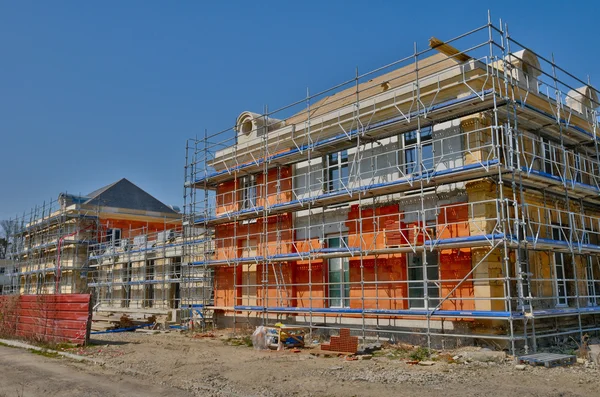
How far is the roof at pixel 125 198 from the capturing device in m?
35.7

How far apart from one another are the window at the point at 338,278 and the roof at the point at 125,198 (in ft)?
71.0

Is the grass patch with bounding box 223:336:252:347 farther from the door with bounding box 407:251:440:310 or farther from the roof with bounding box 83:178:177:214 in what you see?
the roof with bounding box 83:178:177:214

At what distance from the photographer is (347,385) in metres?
9.77

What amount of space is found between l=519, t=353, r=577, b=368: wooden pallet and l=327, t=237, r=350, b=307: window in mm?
6380

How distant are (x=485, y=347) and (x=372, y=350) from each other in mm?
2804

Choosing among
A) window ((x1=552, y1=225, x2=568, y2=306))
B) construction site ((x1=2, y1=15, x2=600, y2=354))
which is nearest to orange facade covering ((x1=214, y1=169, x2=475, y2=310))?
construction site ((x1=2, y1=15, x2=600, y2=354))

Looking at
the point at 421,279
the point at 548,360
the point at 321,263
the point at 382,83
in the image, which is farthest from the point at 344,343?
the point at 382,83

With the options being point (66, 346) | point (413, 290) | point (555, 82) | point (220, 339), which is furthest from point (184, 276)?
point (555, 82)

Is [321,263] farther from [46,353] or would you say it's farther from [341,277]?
[46,353]

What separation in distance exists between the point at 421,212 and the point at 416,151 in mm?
1854

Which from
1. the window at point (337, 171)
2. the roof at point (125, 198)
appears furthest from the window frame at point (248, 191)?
the roof at point (125, 198)

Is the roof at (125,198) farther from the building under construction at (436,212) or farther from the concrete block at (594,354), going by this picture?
the concrete block at (594,354)

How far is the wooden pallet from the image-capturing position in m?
11.1

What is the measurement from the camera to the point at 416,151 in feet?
50.9
